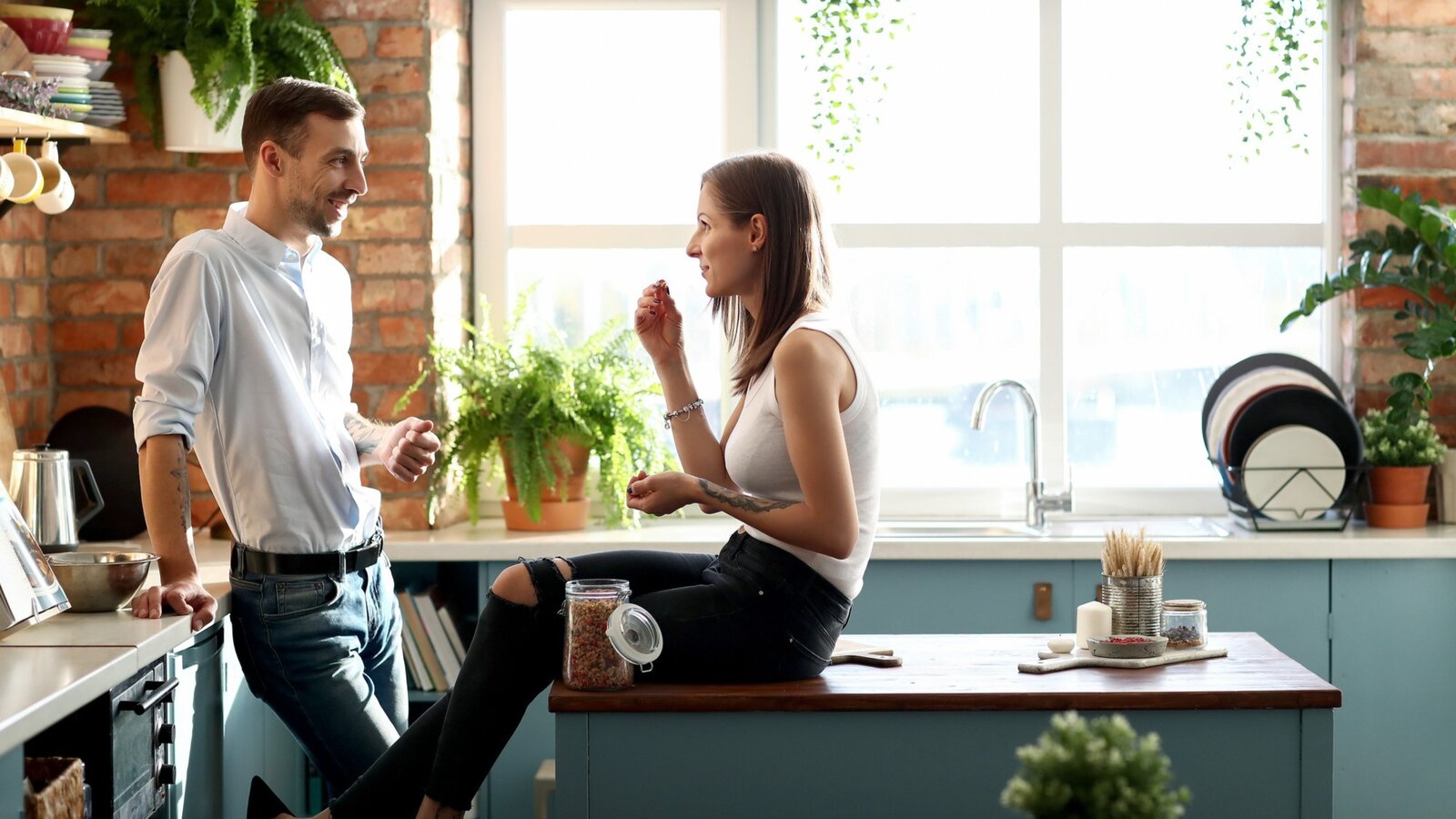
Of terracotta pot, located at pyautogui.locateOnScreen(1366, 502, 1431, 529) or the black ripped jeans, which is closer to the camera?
the black ripped jeans

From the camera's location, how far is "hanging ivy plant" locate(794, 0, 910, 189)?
11.9 ft

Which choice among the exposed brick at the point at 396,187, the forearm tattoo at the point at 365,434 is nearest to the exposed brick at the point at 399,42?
the exposed brick at the point at 396,187

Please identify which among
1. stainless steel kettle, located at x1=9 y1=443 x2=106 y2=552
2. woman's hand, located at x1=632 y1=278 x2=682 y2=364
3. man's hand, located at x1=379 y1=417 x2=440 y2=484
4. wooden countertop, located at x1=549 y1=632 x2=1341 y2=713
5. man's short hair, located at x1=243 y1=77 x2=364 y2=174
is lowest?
wooden countertop, located at x1=549 y1=632 x2=1341 y2=713

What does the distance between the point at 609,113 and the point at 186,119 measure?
1.08 meters

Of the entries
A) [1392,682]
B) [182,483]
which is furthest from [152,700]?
[1392,682]

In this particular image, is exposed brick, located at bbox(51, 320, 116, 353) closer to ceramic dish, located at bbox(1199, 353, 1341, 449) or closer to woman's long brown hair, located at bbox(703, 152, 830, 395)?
woman's long brown hair, located at bbox(703, 152, 830, 395)

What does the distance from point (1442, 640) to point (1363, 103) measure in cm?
134

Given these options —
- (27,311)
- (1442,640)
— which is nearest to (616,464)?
(27,311)

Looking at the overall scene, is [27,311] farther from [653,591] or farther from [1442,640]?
[1442,640]

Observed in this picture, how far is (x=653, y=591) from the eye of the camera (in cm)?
222

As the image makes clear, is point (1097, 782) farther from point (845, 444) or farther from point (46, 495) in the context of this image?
point (46, 495)

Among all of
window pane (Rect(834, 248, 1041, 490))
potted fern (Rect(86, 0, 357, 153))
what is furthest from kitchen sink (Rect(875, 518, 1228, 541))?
potted fern (Rect(86, 0, 357, 153))

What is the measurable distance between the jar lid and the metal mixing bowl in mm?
799

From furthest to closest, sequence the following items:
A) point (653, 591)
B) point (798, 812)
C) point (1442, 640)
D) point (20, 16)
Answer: point (1442, 640)
point (20, 16)
point (653, 591)
point (798, 812)
